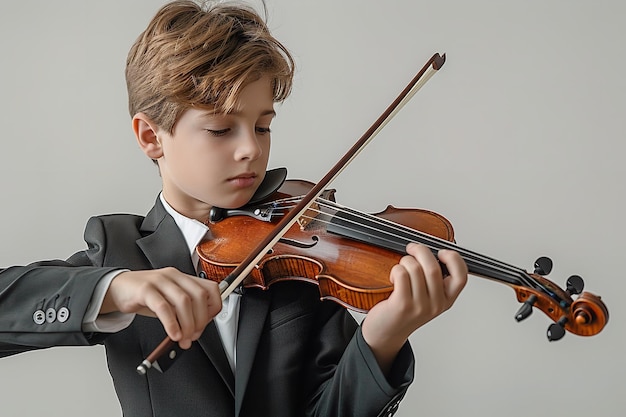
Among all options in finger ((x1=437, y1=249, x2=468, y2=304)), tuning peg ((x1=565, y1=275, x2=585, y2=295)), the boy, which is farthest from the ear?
tuning peg ((x1=565, y1=275, x2=585, y2=295))

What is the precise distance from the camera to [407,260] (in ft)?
2.49

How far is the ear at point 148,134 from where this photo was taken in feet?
3.11

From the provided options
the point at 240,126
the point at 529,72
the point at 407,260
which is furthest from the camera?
the point at 529,72

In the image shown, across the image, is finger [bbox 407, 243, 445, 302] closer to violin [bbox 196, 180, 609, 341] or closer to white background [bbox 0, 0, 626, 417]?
violin [bbox 196, 180, 609, 341]

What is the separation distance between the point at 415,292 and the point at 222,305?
0.21 metres

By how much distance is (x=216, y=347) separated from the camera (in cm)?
90

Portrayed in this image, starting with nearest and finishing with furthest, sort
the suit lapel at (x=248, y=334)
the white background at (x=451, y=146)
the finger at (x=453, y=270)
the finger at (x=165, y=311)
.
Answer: the finger at (x=165, y=311) < the finger at (x=453, y=270) < the suit lapel at (x=248, y=334) < the white background at (x=451, y=146)

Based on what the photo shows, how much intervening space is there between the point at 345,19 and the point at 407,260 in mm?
777

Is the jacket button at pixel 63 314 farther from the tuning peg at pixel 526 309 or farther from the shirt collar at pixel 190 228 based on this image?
the tuning peg at pixel 526 309

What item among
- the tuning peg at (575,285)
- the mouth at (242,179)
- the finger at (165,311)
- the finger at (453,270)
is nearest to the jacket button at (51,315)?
the finger at (165,311)

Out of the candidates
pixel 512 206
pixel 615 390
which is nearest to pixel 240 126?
pixel 512 206

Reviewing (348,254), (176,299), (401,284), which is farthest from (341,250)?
(176,299)

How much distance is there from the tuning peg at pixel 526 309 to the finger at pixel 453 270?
6cm

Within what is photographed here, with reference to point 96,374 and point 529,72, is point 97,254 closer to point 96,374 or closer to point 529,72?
point 96,374
